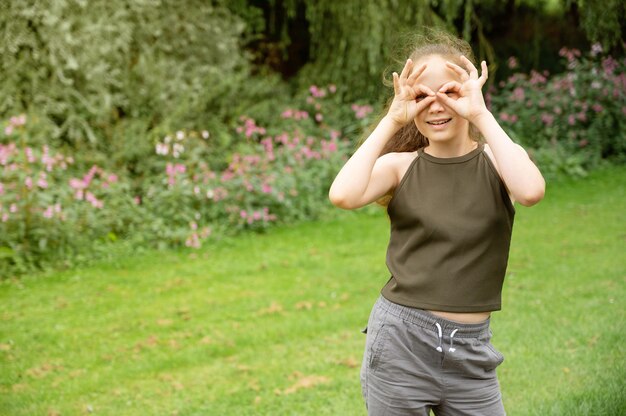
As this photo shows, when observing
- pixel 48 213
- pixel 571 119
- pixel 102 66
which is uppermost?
pixel 102 66

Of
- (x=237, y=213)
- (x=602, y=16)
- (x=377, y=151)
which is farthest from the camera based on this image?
(x=602, y=16)

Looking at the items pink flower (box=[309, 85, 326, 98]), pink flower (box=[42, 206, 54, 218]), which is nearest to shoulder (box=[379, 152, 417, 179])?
pink flower (box=[42, 206, 54, 218])

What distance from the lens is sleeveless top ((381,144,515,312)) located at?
1.88 metres

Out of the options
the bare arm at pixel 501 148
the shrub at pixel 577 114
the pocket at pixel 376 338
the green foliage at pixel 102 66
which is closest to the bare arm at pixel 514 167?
the bare arm at pixel 501 148

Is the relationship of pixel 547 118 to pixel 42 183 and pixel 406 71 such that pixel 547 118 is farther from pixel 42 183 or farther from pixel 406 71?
pixel 406 71

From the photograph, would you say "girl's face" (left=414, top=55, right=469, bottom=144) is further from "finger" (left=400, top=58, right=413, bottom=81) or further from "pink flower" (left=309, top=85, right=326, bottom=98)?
"pink flower" (left=309, top=85, right=326, bottom=98)

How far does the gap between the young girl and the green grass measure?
58.0 inches

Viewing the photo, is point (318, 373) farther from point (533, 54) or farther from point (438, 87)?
point (533, 54)

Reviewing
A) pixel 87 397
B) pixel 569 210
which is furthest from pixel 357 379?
pixel 569 210

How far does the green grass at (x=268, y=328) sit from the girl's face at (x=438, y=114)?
1714 millimetres

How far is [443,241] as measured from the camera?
189 cm

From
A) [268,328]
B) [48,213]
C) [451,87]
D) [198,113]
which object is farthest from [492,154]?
[198,113]

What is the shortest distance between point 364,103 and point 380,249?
3.39m

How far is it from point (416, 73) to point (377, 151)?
22 cm
